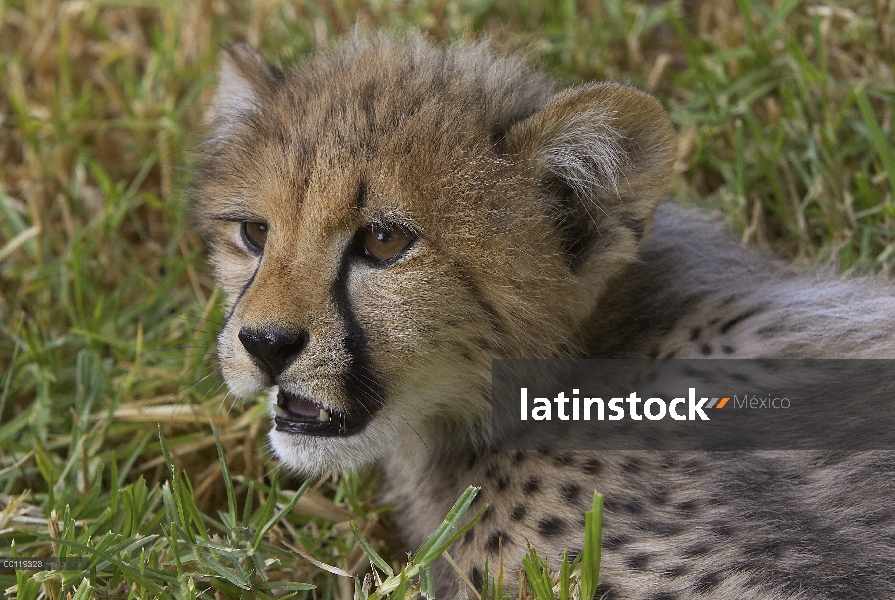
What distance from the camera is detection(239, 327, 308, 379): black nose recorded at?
198cm

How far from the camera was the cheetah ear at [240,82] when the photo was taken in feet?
8.27

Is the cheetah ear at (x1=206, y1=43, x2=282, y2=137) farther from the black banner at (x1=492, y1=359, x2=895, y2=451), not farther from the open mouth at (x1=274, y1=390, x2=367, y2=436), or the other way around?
the black banner at (x1=492, y1=359, x2=895, y2=451)

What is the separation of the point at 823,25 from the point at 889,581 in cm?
246

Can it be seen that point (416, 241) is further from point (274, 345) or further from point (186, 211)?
point (186, 211)

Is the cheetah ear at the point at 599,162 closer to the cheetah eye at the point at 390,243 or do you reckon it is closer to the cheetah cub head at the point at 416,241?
the cheetah cub head at the point at 416,241

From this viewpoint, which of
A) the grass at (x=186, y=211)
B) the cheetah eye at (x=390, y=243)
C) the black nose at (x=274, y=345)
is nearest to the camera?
the black nose at (x=274, y=345)

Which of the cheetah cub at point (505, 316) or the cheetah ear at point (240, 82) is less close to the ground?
the cheetah ear at point (240, 82)

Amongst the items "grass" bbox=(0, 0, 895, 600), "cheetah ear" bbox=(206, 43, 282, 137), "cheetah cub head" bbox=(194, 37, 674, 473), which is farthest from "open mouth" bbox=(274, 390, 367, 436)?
"cheetah ear" bbox=(206, 43, 282, 137)

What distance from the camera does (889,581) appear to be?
193cm

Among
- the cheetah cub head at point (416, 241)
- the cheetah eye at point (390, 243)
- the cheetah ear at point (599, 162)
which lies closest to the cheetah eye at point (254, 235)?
the cheetah cub head at point (416, 241)

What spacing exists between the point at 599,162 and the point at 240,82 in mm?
985

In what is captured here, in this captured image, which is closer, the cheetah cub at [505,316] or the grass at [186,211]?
the cheetah cub at [505,316]

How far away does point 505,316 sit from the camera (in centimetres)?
213

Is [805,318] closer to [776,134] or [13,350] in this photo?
[776,134]
